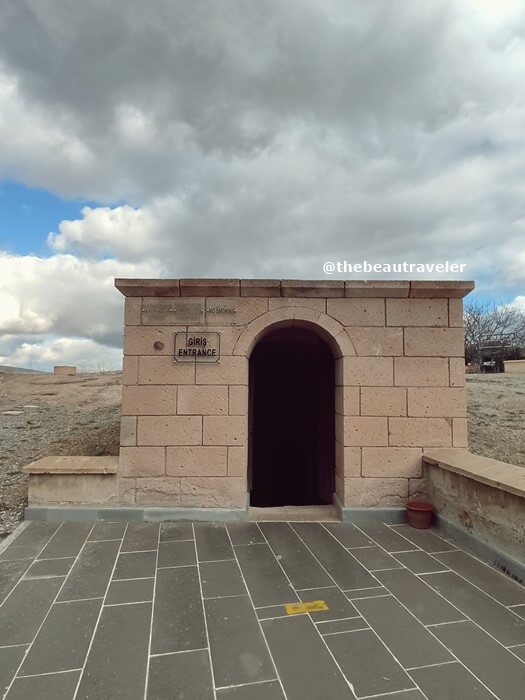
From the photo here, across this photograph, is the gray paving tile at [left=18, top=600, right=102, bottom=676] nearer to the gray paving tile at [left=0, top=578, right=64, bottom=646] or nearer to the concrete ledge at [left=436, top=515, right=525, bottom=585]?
the gray paving tile at [left=0, top=578, right=64, bottom=646]

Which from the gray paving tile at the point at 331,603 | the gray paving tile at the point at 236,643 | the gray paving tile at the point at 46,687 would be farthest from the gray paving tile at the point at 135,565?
the gray paving tile at the point at 331,603

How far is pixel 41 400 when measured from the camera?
13.4 m

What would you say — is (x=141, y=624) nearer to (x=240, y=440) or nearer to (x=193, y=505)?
(x=193, y=505)

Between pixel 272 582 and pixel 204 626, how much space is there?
77 centimetres

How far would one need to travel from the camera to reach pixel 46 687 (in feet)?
7.15

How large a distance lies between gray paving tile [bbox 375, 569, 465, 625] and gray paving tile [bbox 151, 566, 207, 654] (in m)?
1.59

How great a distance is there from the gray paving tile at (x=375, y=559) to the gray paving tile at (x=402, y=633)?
557mm

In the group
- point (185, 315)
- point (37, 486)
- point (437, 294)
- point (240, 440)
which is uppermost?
point (437, 294)

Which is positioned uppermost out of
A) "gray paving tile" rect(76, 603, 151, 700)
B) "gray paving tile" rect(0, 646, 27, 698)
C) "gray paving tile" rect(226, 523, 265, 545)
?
"gray paving tile" rect(76, 603, 151, 700)

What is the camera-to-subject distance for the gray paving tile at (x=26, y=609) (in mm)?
2623

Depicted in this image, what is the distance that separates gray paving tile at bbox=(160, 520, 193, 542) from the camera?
13.8 feet

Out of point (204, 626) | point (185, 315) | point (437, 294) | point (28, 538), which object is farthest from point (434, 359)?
point (28, 538)

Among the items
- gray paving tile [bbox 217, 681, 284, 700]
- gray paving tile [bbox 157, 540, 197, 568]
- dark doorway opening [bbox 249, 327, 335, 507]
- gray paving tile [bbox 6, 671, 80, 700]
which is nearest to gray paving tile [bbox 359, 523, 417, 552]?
gray paving tile [bbox 157, 540, 197, 568]

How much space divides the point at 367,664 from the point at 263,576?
4.02 ft
